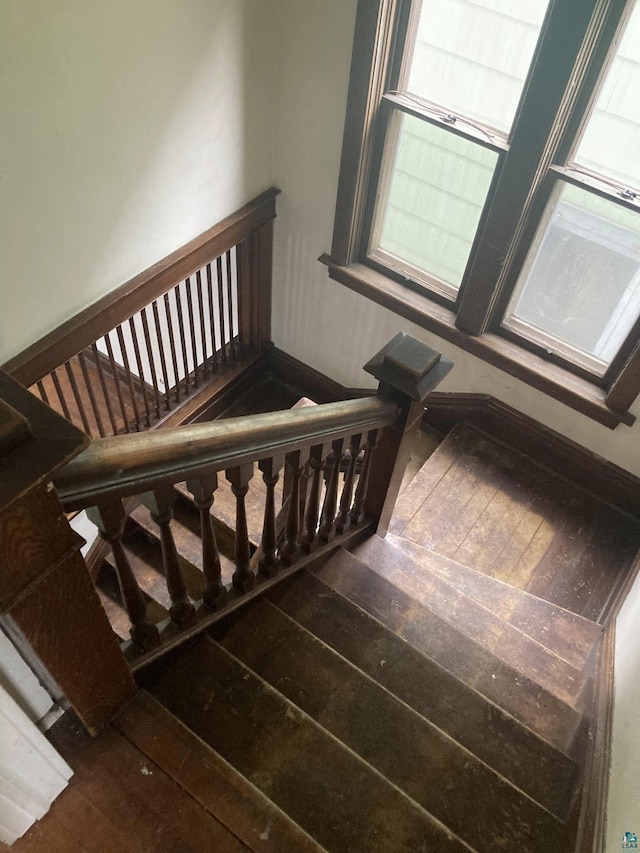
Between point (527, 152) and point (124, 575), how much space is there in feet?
6.73

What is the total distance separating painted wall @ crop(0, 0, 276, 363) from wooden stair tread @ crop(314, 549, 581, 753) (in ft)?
4.55

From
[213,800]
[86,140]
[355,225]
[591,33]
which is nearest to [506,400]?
[355,225]

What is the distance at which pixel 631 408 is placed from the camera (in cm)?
268

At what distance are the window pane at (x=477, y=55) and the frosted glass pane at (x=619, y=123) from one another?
28 centimetres

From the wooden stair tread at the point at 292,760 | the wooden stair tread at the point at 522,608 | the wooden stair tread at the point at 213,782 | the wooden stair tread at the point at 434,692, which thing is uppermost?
the wooden stair tread at the point at 213,782

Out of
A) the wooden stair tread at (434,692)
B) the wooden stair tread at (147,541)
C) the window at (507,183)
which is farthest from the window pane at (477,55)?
the wooden stair tread at (147,541)

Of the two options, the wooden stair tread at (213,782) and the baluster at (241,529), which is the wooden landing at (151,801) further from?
the baluster at (241,529)

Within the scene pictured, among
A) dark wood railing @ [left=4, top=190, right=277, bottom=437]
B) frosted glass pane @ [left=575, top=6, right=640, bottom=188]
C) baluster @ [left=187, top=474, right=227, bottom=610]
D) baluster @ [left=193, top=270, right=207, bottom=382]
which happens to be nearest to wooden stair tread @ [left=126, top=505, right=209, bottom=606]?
dark wood railing @ [left=4, top=190, right=277, bottom=437]

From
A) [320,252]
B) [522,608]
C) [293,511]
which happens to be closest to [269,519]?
[293,511]

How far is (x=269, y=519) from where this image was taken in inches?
64.9

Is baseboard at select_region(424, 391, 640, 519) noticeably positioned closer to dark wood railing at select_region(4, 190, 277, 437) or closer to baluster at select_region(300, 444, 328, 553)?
dark wood railing at select_region(4, 190, 277, 437)

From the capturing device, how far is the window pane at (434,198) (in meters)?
2.66

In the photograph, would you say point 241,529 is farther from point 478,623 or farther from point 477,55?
point 477,55

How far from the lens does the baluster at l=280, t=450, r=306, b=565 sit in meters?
1.53
